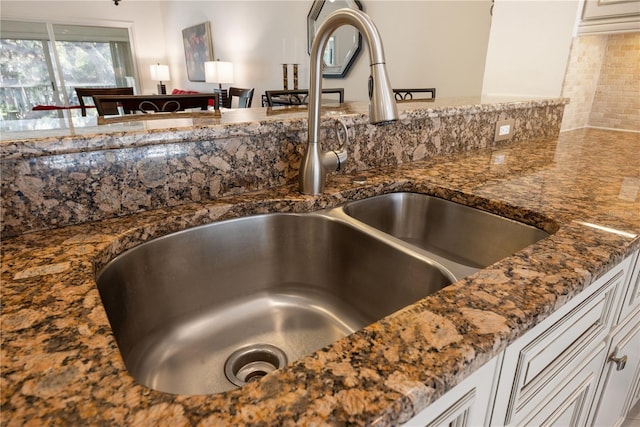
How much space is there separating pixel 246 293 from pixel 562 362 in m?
0.58

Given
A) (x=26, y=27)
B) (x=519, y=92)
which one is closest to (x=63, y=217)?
(x=519, y=92)

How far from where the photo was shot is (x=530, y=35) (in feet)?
5.61

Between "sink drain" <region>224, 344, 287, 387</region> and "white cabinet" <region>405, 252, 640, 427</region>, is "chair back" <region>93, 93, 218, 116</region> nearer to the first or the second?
"sink drain" <region>224, 344, 287, 387</region>

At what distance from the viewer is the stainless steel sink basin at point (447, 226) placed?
803mm

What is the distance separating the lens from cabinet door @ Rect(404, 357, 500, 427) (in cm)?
37

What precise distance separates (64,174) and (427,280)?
64cm

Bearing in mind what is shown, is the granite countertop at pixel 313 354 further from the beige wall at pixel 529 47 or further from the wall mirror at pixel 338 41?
the wall mirror at pixel 338 41

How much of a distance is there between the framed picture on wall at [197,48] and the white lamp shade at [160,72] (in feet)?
1.23

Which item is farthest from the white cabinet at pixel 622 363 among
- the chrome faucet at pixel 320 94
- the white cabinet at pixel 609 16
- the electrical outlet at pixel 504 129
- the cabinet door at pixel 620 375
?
the white cabinet at pixel 609 16

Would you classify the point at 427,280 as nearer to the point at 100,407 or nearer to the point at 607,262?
the point at 607,262

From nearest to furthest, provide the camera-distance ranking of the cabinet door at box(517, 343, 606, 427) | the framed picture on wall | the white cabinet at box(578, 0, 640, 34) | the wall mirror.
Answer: the cabinet door at box(517, 343, 606, 427)
the white cabinet at box(578, 0, 640, 34)
the wall mirror
the framed picture on wall

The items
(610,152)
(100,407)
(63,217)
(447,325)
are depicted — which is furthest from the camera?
(610,152)

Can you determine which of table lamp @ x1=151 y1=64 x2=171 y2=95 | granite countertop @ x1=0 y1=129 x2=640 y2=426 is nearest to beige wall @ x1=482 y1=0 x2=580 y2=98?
granite countertop @ x1=0 y1=129 x2=640 y2=426

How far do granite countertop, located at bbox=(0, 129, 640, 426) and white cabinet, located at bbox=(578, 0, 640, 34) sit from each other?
3.24ft
